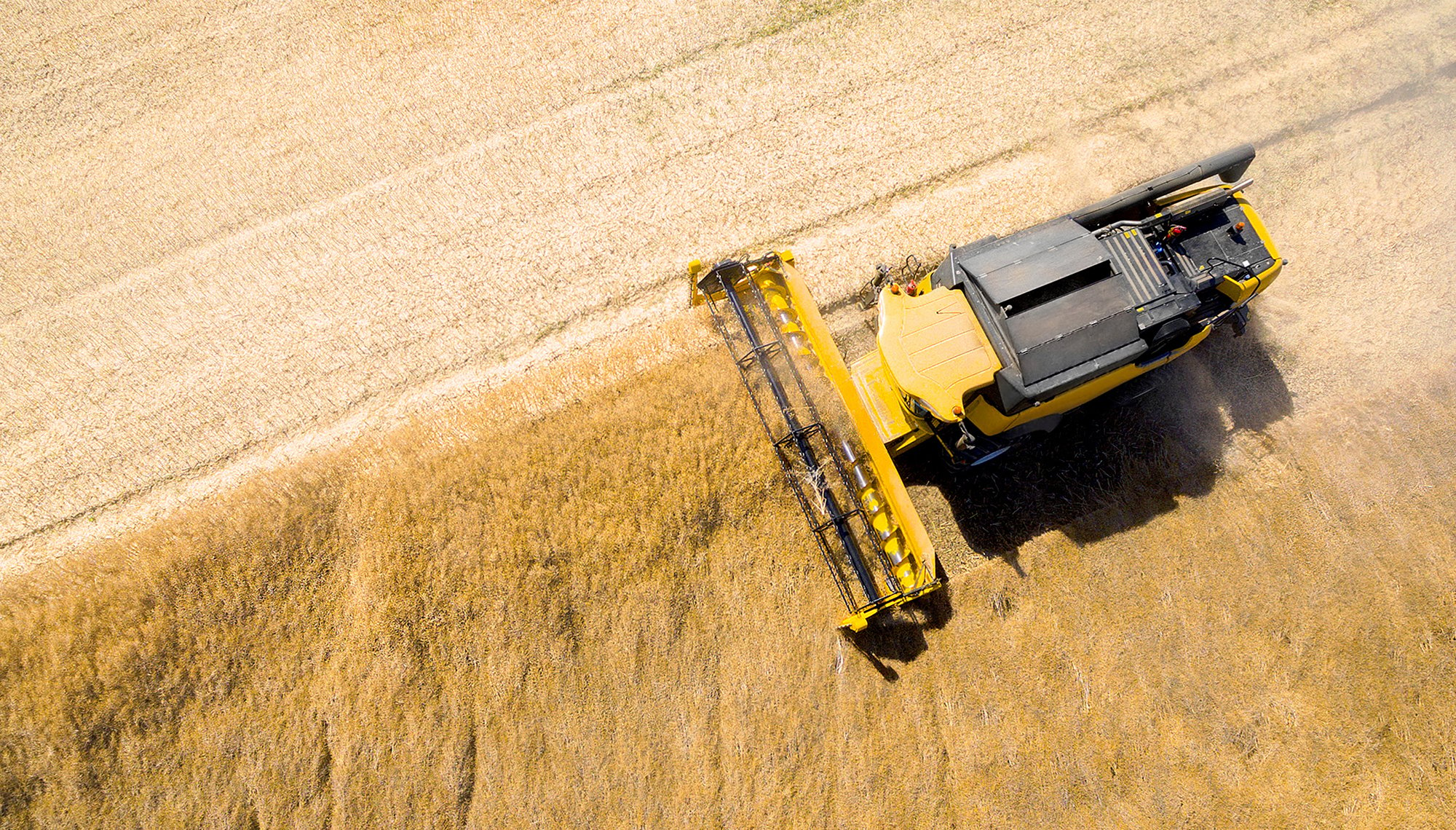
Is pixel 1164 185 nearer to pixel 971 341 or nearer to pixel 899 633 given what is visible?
pixel 971 341

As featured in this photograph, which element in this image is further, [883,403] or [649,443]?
[649,443]

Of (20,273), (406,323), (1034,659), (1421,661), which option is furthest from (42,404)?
(1421,661)

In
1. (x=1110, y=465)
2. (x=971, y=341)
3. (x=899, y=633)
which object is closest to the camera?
(x=971, y=341)

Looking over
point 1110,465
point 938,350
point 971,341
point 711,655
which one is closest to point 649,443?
point 711,655

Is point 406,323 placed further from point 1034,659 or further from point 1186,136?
point 1186,136

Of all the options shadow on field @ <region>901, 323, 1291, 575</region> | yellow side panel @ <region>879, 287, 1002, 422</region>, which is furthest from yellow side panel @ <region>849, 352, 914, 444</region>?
shadow on field @ <region>901, 323, 1291, 575</region>

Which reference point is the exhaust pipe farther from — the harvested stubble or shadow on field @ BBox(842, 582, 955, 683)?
shadow on field @ BBox(842, 582, 955, 683)

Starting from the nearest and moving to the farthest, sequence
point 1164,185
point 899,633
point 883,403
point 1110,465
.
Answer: point 1164,185 → point 883,403 → point 899,633 → point 1110,465
